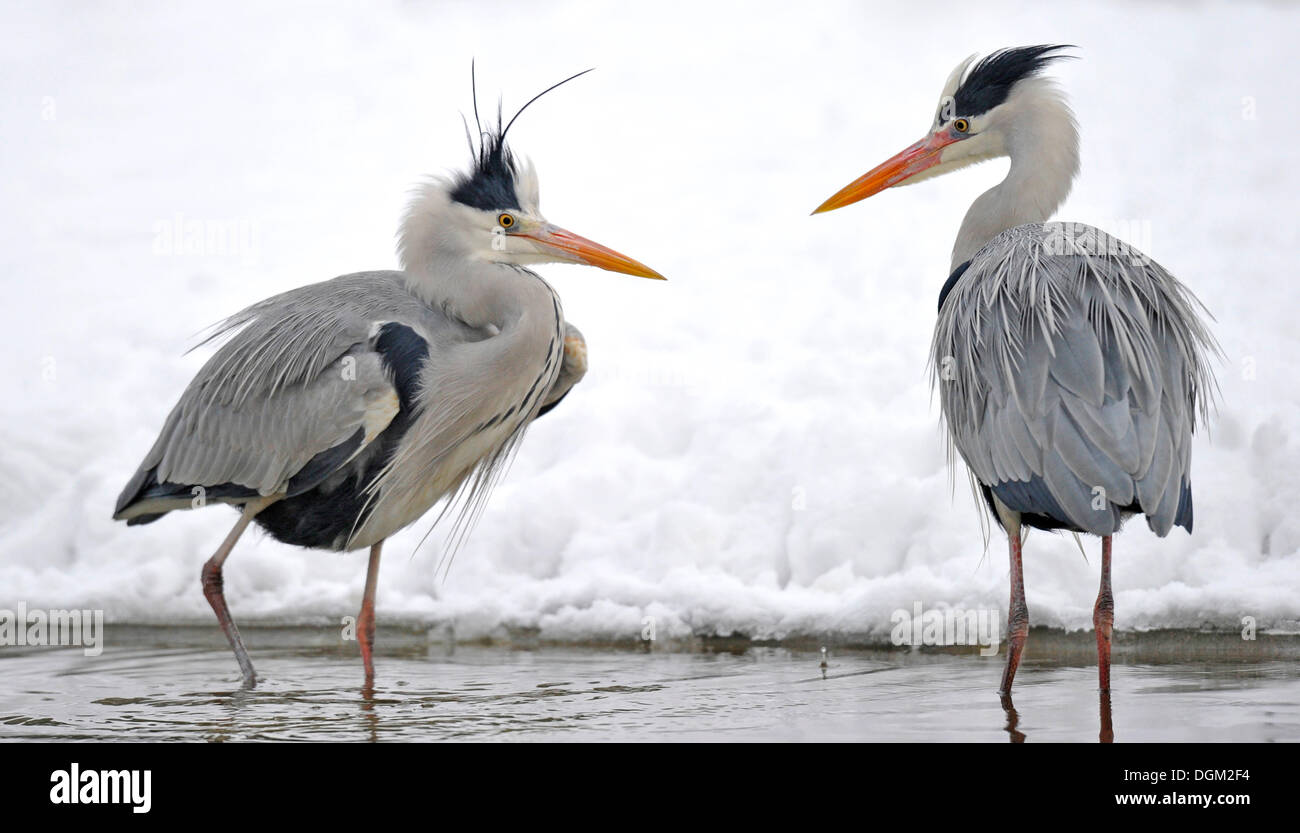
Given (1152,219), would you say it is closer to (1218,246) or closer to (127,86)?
(1218,246)

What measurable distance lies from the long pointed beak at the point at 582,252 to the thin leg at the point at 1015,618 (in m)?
1.86

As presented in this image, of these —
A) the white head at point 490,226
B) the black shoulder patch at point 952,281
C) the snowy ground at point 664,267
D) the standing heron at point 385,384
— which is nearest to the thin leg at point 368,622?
the standing heron at point 385,384

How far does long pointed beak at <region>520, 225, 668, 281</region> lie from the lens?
6.00m

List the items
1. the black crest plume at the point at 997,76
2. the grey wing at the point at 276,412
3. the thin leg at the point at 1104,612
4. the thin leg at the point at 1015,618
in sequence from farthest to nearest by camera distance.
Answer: the black crest plume at the point at 997,76 < the grey wing at the point at 276,412 < the thin leg at the point at 1015,618 < the thin leg at the point at 1104,612

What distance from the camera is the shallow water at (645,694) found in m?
4.54

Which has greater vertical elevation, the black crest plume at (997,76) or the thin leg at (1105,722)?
the black crest plume at (997,76)

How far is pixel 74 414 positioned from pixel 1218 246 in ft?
23.0

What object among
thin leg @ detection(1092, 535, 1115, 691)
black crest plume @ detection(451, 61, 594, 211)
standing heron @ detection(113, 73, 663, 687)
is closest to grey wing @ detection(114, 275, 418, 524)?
standing heron @ detection(113, 73, 663, 687)

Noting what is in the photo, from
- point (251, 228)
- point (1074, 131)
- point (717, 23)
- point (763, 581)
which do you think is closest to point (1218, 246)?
point (1074, 131)

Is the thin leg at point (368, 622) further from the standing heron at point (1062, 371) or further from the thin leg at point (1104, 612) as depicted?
the thin leg at point (1104, 612)

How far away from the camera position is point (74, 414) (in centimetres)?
845

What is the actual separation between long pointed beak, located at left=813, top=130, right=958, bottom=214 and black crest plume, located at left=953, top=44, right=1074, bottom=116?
0.17 meters

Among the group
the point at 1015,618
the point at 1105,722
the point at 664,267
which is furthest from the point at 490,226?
the point at 664,267

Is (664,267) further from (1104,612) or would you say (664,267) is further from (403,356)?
(1104,612)
